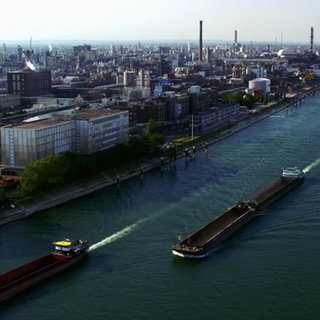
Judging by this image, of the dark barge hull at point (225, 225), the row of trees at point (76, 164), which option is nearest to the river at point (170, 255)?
the dark barge hull at point (225, 225)

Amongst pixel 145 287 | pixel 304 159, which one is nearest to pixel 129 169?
pixel 304 159

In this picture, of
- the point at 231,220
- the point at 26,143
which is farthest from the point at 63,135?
the point at 231,220

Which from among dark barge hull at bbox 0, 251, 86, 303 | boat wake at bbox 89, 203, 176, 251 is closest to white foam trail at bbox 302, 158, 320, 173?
boat wake at bbox 89, 203, 176, 251

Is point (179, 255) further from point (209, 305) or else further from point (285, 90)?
point (285, 90)

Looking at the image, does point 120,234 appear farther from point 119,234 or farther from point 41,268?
point 41,268

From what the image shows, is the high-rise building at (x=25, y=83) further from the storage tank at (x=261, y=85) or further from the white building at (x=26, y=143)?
the white building at (x=26, y=143)

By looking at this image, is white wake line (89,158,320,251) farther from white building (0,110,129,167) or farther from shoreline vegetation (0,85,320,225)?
white building (0,110,129,167)

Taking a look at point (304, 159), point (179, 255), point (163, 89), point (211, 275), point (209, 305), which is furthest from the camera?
point (163, 89)
